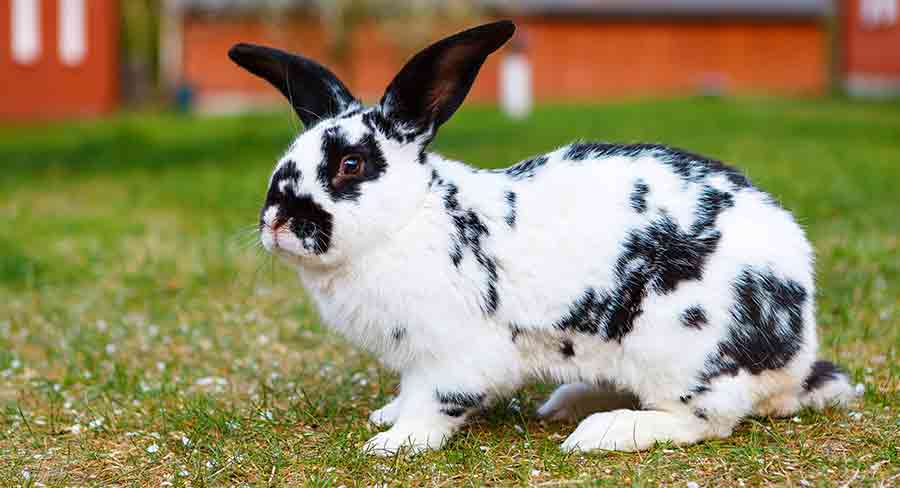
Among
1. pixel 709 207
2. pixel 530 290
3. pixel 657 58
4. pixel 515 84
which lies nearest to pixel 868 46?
pixel 657 58

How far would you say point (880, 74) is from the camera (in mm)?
24047

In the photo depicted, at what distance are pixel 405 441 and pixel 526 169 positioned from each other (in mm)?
966

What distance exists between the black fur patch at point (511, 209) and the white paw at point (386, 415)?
728 mm

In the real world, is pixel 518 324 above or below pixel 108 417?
above

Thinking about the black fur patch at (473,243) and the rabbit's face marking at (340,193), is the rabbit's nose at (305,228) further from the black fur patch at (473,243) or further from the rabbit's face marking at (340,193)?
the black fur patch at (473,243)

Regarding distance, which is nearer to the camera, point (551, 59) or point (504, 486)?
A: point (504, 486)

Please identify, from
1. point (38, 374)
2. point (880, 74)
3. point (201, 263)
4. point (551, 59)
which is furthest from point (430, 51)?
point (551, 59)

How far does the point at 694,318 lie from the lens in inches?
133

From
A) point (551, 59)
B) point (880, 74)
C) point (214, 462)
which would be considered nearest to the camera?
point (214, 462)

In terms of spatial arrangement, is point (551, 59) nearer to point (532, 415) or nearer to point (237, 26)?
point (237, 26)

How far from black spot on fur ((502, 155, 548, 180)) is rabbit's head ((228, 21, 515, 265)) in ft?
1.00

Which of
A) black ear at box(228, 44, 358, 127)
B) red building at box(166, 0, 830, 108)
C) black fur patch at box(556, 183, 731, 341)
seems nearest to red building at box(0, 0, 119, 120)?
red building at box(166, 0, 830, 108)

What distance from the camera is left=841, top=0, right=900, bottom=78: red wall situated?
23.2m

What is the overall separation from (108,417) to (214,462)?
27.9 inches
